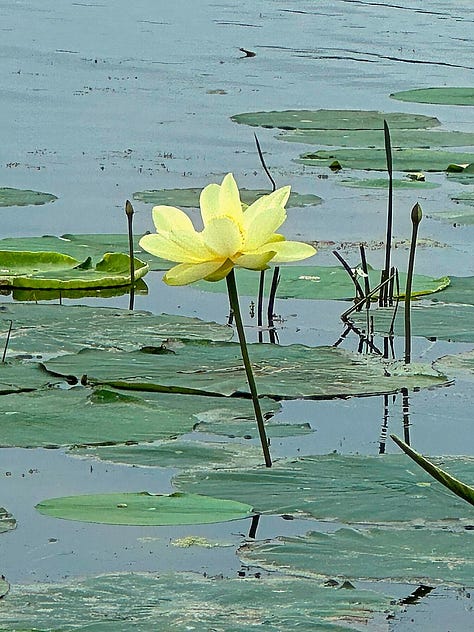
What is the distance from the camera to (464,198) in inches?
264

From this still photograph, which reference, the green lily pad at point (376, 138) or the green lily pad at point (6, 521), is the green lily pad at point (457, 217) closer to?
the green lily pad at point (376, 138)

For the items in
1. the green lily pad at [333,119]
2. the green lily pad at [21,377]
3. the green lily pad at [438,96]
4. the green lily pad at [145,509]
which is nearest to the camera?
the green lily pad at [145,509]

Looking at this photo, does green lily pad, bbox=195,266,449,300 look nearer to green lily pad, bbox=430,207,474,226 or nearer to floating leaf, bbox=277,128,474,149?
green lily pad, bbox=430,207,474,226

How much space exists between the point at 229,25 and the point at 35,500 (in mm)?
13881

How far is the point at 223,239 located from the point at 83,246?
2682mm

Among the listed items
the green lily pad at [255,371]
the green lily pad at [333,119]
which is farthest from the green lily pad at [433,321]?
the green lily pad at [333,119]

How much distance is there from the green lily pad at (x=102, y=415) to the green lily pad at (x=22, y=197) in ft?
8.93

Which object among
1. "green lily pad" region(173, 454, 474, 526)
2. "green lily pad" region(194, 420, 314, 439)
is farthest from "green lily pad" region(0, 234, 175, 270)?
"green lily pad" region(173, 454, 474, 526)

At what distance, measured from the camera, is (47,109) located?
9680 mm

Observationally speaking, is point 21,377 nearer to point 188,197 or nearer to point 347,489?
point 347,489

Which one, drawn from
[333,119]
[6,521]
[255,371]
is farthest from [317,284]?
[333,119]

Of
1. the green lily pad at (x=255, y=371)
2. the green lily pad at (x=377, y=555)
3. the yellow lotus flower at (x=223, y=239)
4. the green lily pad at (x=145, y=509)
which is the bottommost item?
the green lily pad at (x=255, y=371)

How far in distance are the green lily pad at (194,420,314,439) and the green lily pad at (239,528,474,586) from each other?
0.68 meters

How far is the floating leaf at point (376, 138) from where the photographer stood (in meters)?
8.47
